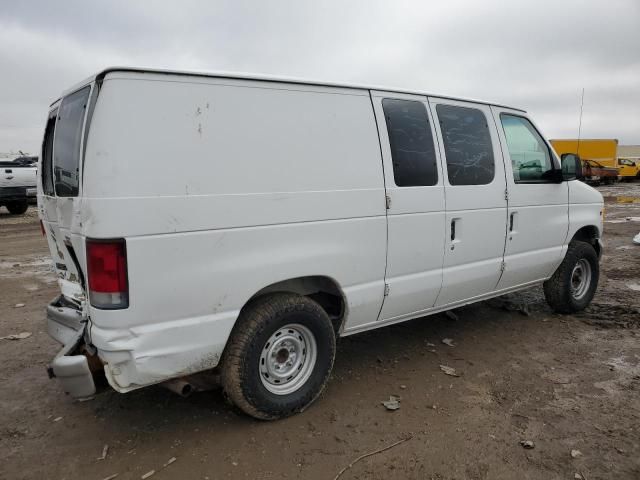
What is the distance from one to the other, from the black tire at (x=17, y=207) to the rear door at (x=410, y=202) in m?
16.0

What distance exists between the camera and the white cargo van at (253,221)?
272cm

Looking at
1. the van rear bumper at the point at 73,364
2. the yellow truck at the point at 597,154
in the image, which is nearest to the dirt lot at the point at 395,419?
the van rear bumper at the point at 73,364

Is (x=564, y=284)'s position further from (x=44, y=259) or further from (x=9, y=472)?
(x=44, y=259)

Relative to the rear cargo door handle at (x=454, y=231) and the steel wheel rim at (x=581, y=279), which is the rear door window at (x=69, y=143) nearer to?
the rear cargo door handle at (x=454, y=231)

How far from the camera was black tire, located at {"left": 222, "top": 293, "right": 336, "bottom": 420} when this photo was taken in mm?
3137

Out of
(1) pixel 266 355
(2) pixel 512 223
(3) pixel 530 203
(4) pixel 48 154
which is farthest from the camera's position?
(3) pixel 530 203

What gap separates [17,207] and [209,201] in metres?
16.8

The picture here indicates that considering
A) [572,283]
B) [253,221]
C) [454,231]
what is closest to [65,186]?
[253,221]

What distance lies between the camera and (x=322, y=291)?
375 cm

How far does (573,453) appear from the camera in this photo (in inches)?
119

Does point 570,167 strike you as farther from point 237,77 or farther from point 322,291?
point 237,77

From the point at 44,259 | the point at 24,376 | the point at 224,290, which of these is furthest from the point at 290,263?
the point at 44,259

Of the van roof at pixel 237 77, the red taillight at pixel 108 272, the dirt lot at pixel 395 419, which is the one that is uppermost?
the van roof at pixel 237 77

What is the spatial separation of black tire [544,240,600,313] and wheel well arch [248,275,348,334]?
2.91m
